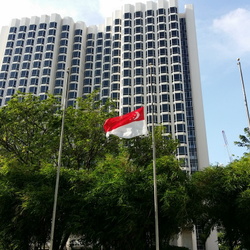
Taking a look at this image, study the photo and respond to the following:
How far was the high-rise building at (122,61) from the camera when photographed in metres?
60.2

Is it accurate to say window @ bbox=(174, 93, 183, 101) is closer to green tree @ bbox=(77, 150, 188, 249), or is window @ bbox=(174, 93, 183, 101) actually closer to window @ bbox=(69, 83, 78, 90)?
window @ bbox=(69, 83, 78, 90)

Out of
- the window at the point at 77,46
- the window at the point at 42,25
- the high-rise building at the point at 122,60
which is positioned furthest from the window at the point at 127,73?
the window at the point at 42,25

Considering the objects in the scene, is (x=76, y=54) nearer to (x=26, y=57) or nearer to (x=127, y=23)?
(x=26, y=57)

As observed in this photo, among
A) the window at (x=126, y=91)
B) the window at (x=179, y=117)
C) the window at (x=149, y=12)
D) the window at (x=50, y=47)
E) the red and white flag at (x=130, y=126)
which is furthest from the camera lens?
the window at (x=149, y=12)

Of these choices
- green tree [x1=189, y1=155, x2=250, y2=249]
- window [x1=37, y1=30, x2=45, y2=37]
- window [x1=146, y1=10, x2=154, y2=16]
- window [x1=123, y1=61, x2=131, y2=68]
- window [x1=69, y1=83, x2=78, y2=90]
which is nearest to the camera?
green tree [x1=189, y1=155, x2=250, y2=249]

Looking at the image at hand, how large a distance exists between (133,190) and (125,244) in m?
3.22

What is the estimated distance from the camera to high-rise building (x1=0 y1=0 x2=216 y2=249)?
6019cm

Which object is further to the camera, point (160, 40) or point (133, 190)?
point (160, 40)

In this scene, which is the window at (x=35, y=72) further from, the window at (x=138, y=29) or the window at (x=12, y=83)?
the window at (x=138, y=29)

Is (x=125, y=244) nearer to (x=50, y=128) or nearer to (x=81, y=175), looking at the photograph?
(x=81, y=175)

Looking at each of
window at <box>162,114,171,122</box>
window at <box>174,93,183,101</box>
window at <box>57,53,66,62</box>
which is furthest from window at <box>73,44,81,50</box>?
window at <box>162,114,171,122</box>

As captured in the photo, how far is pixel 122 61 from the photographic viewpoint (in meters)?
66.6

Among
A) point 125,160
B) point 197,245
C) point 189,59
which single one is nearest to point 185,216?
point 125,160

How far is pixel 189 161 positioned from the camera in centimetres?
5391
